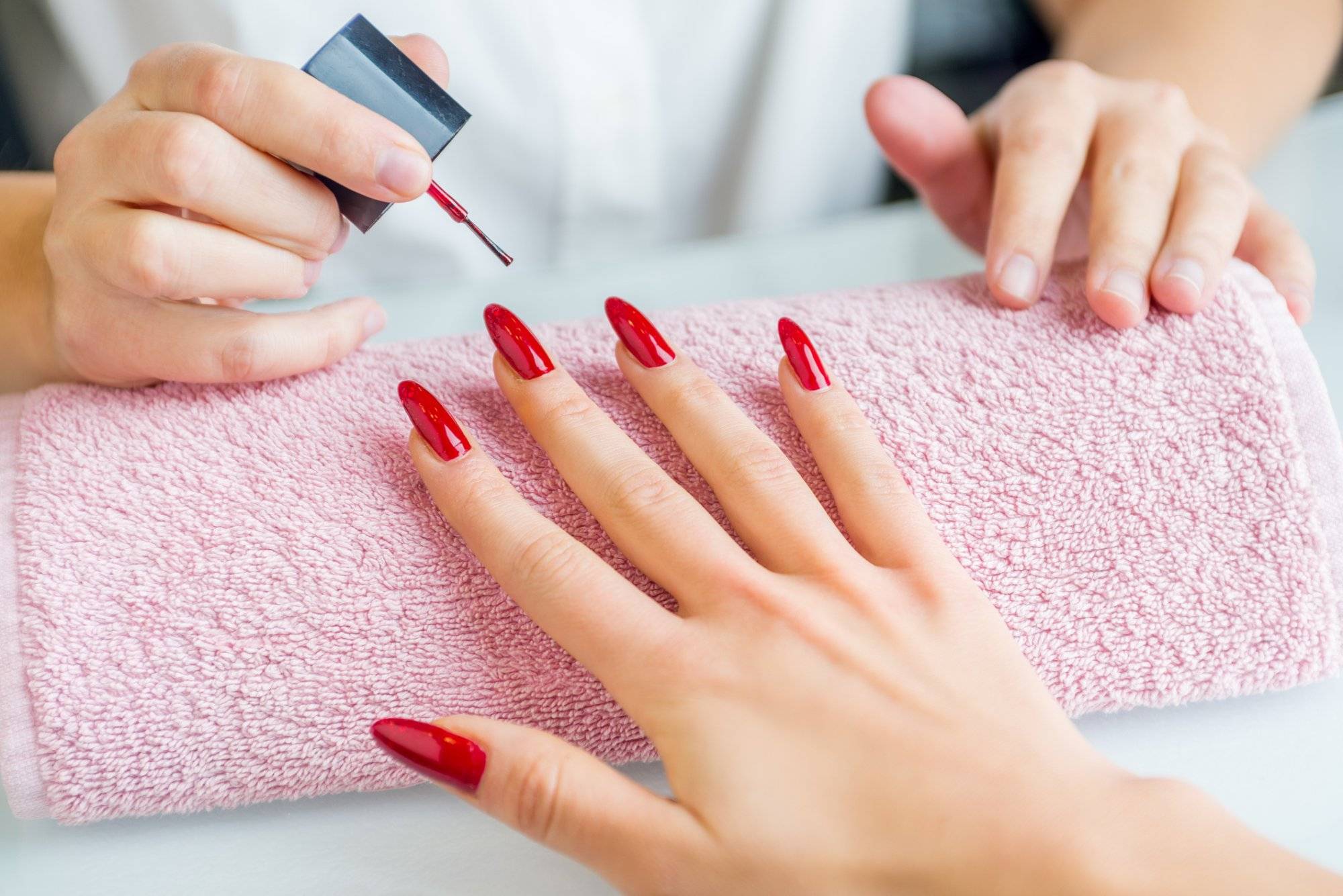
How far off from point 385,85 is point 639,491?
0.22 meters

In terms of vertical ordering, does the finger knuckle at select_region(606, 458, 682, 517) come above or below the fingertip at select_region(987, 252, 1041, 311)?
below

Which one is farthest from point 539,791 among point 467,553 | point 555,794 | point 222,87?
point 222,87

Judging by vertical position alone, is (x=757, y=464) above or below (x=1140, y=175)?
below

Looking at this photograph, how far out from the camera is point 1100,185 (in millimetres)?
541

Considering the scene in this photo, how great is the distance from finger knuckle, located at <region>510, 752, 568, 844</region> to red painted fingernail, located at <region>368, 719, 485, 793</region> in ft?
0.06

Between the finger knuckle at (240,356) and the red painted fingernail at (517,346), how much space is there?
112mm

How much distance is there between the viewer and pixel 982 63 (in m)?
1.02

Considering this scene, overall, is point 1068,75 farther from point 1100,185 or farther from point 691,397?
point 691,397

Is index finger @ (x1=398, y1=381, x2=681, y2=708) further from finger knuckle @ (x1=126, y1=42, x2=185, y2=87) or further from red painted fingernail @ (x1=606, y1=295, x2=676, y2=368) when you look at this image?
finger knuckle @ (x1=126, y1=42, x2=185, y2=87)

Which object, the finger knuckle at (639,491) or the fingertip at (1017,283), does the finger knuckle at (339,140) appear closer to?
the finger knuckle at (639,491)

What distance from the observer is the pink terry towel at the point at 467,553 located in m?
0.40

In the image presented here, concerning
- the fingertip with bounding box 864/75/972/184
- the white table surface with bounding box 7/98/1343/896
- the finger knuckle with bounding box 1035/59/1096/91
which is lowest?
the white table surface with bounding box 7/98/1343/896

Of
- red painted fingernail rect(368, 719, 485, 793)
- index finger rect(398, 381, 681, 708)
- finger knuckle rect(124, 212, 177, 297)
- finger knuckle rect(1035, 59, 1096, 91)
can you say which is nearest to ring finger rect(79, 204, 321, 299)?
finger knuckle rect(124, 212, 177, 297)

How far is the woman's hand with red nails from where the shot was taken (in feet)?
1.57
